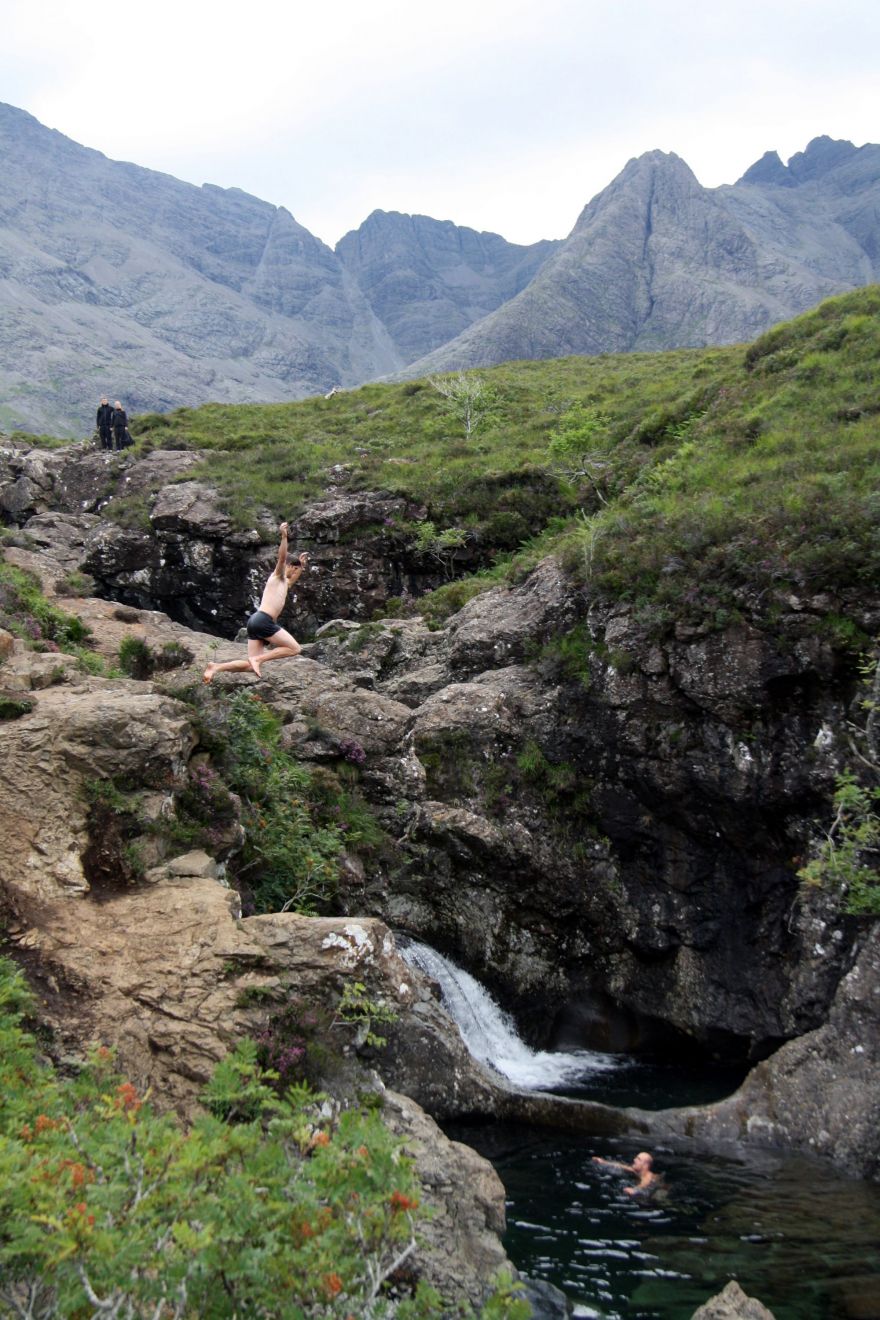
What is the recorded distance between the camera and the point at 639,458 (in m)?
30.2

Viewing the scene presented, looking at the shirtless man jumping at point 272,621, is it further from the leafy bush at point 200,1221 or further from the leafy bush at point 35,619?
the leafy bush at point 200,1221

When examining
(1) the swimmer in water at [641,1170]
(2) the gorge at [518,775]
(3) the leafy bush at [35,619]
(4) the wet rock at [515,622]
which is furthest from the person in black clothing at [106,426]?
(1) the swimmer in water at [641,1170]

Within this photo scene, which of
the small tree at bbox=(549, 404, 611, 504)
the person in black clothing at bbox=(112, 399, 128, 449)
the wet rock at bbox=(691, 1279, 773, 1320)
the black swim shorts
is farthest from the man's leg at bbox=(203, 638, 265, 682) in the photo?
the person in black clothing at bbox=(112, 399, 128, 449)

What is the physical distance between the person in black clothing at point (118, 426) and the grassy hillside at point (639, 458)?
61.3 inches

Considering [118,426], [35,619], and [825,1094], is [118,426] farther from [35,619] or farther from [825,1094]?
[825,1094]

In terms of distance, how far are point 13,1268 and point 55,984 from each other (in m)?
6.29

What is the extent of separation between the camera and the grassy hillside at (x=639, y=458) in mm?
18625

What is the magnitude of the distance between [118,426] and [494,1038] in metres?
31.8

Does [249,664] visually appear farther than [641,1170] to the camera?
Yes

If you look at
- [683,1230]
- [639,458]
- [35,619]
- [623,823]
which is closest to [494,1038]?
[623,823]

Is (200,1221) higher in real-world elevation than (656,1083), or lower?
higher

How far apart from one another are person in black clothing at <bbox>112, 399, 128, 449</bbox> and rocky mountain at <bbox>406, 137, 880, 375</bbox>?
91.8 m

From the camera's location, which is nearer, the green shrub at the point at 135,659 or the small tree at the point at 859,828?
the small tree at the point at 859,828

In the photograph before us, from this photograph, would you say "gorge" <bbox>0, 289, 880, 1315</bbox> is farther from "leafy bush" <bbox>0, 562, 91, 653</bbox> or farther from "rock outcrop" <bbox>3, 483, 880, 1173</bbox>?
"leafy bush" <bbox>0, 562, 91, 653</bbox>
